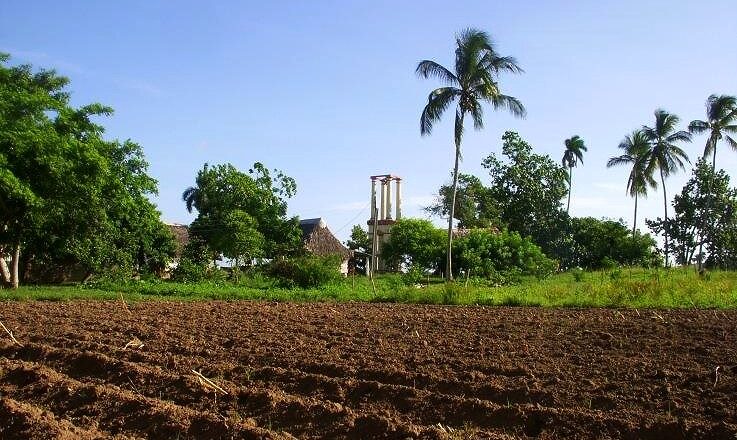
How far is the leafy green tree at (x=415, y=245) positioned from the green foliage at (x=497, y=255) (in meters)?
1.88

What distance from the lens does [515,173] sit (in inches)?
1853

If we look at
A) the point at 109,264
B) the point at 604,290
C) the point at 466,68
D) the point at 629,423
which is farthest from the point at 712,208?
the point at 629,423

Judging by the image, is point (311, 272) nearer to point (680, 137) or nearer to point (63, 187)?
point (63, 187)

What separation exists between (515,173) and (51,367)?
40.7 metres

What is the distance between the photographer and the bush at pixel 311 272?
25.5 meters

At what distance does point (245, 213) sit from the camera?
3616cm

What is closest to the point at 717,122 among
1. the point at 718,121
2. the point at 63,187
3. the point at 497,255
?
the point at 718,121

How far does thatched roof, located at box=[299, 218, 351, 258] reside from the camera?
44719mm

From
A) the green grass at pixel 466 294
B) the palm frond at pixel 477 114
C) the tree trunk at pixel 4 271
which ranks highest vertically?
the palm frond at pixel 477 114

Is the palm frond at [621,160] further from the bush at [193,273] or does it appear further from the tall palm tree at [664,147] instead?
the bush at [193,273]

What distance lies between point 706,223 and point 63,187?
3790 cm

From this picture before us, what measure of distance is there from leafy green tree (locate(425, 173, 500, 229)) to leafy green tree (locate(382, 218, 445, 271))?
9426 mm

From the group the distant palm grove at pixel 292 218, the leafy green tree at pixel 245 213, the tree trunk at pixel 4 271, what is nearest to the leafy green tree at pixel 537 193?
the distant palm grove at pixel 292 218

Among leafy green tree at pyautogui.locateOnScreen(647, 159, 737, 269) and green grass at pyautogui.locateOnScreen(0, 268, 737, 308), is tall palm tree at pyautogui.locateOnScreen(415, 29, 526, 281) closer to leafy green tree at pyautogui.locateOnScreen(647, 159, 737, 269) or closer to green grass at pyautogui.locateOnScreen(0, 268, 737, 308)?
green grass at pyautogui.locateOnScreen(0, 268, 737, 308)
